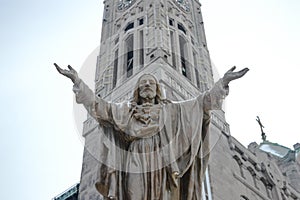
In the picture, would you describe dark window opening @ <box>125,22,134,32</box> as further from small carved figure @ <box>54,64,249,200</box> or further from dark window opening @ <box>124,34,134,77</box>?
small carved figure @ <box>54,64,249,200</box>

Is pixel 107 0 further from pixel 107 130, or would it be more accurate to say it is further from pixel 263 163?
pixel 107 130

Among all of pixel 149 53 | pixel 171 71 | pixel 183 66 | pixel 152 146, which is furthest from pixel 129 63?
pixel 152 146

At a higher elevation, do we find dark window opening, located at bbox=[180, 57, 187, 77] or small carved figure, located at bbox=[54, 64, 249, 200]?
dark window opening, located at bbox=[180, 57, 187, 77]

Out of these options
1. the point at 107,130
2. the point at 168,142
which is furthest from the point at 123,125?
the point at 168,142

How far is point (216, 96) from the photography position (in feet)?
13.1

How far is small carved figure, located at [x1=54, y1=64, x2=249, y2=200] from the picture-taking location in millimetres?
3721

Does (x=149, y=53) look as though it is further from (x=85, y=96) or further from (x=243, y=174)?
(x=85, y=96)

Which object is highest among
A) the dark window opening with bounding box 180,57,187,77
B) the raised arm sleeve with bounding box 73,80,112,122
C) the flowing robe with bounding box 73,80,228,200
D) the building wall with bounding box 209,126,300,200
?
the dark window opening with bounding box 180,57,187,77

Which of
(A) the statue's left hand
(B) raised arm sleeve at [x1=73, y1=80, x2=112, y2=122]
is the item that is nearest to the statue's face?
(B) raised arm sleeve at [x1=73, y1=80, x2=112, y2=122]

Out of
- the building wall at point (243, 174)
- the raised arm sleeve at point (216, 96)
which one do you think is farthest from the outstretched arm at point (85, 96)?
the building wall at point (243, 174)

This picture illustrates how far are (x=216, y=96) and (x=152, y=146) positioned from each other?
0.68 metres

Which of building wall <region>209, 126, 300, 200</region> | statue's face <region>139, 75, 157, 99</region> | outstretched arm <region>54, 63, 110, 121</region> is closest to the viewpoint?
outstretched arm <region>54, 63, 110, 121</region>

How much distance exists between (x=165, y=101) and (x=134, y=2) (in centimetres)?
2449

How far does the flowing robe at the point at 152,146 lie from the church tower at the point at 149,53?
12360 mm
